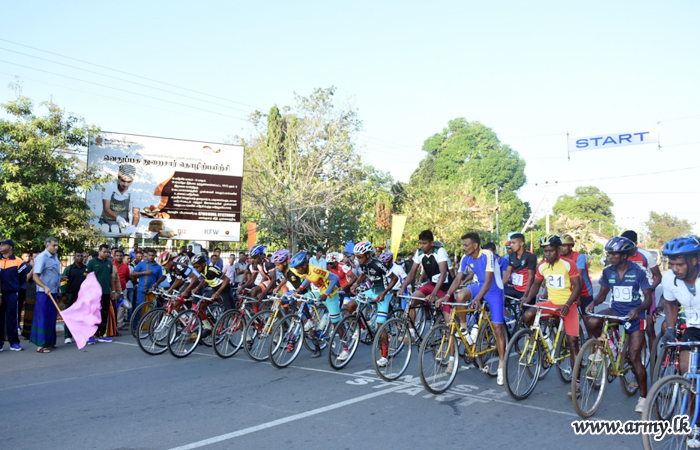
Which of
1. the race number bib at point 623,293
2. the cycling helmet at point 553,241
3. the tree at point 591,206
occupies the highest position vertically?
the tree at point 591,206

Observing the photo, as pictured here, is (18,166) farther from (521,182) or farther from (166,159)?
(521,182)

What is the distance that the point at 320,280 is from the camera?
938cm

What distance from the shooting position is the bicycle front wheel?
8.69 meters

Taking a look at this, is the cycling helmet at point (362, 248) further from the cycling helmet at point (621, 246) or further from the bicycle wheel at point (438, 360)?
the cycling helmet at point (621, 246)

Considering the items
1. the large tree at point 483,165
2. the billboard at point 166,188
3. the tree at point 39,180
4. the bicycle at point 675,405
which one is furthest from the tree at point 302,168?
the large tree at point 483,165

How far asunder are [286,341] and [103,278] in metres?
5.38

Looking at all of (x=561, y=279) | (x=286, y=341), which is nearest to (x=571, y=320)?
(x=561, y=279)

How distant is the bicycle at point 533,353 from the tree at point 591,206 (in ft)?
282

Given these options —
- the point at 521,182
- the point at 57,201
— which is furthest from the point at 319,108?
the point at 521,182

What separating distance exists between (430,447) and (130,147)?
16.9 m

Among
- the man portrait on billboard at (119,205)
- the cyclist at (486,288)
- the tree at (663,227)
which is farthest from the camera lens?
the tree at (663,227)

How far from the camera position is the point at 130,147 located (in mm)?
19312

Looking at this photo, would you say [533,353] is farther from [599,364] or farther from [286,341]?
[286,341]

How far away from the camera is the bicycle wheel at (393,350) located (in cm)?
778
